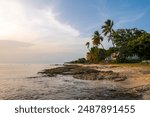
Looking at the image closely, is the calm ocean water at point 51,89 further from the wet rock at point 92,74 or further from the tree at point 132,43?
the tree at point 132,43

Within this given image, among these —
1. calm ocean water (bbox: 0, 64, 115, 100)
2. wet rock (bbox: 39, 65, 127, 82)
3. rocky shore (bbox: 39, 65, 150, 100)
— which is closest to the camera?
rocky shore (bbox: 39, 65, 150, 100)

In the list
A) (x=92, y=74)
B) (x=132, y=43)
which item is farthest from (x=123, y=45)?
(x=92, y=74)

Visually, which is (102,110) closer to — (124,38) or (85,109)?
(85,109)

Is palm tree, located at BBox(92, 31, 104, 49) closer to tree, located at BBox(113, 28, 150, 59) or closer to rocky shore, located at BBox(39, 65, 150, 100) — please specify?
tree, located at BBox(113, 28, 150, 59)

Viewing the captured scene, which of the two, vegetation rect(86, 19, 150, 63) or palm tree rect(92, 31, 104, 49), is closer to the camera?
vegetation rect(86, 19, 150, 63)

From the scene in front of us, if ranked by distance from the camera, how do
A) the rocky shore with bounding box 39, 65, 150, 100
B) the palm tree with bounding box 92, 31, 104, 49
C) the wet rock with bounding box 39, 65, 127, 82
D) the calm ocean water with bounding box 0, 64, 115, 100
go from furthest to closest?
the palm tree with bounding box 92, 31, 104, 49, the wet rock with bounding box 39, 65, 127, 82, the calm ocean water with bounding box 0, 64, 115, 100, the rocky shore with bounding box 39, 65, 150, 100

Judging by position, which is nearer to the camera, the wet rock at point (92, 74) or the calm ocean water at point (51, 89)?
the calm ocean water at point (51, 89)

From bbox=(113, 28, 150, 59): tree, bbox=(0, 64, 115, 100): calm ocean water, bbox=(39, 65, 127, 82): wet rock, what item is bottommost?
bbox=(0, 64, 115, 100): calm ocean water

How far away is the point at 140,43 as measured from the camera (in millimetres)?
58938

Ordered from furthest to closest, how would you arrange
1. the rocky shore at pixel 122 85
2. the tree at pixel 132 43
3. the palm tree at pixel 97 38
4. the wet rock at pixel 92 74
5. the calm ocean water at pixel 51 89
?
the palm tree at pixel 97 38, the tree at pixel 132 43, the wet rock at pixel 92 74, the calm ocean water at pixel 51 89, the rocky shore at pixel 122 85

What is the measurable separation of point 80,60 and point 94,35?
47.2m

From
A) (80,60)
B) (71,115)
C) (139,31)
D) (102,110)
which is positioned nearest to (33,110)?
(71,115)

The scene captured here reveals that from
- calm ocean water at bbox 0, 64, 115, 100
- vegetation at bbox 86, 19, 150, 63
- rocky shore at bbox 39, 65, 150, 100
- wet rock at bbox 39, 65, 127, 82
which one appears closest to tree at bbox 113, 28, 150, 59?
vegetation at bbox 86, 19, 150, 63

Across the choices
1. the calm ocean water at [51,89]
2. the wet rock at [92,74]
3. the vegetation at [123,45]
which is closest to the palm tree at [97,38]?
the vegetation at [123,45]
